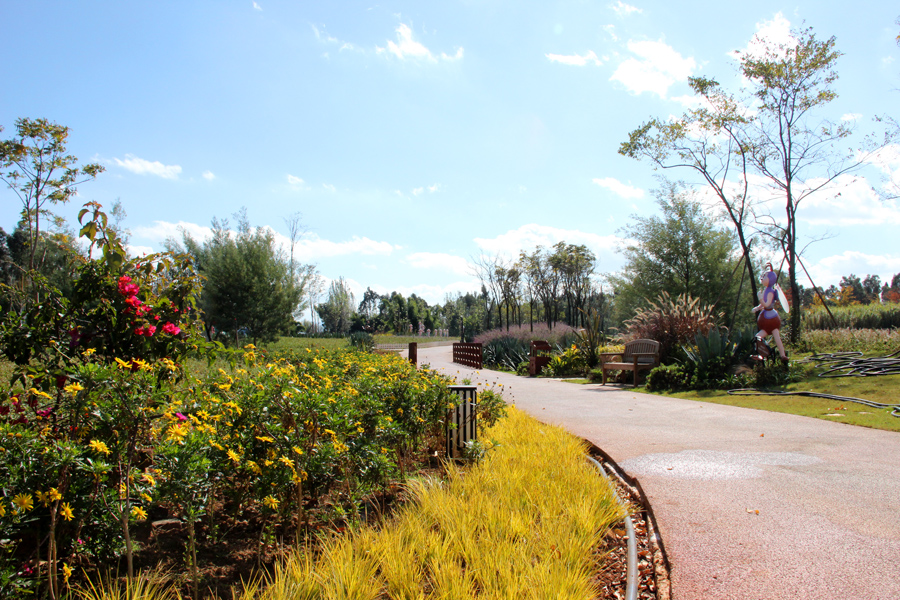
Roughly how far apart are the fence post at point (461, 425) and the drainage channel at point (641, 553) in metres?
1.21

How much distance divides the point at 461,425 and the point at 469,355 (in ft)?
49.5

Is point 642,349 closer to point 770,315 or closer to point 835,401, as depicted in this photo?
point 770,315

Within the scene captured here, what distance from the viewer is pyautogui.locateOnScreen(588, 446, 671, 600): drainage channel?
7.13 feet

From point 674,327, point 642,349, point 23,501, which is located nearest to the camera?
point 23,501

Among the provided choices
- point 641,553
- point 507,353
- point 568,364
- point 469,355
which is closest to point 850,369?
point 568,364

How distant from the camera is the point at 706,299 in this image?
21.8 meters

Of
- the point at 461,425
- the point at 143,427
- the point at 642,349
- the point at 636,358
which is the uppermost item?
the point at 143,427

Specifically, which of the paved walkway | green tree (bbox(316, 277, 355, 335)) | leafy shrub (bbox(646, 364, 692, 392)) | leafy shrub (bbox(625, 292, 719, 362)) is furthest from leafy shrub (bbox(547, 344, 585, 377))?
green tree (bbox(316, 277, 355, 335))

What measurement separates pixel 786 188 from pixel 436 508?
16.6m

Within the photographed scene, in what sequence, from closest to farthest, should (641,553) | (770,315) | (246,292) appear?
(641,553) < (770,315) < (246,292)

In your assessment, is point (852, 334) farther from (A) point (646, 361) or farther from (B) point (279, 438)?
(B) point (279, 438)

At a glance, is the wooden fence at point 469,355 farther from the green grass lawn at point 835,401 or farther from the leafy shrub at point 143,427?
the leafy shrub at point 143,427

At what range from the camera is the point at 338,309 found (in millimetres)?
55344

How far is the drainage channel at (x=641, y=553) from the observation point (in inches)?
85.6
